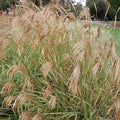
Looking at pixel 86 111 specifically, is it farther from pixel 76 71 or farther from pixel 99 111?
pixel 76 71

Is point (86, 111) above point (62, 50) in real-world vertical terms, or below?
below

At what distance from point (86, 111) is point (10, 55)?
1.67m

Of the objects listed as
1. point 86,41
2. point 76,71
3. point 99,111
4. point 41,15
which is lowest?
point 99,111

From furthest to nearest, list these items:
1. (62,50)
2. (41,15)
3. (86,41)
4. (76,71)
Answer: (62,50)
(41,15)
(86,41)
(76,71)

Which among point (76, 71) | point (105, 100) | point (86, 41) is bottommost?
point (105, 100)

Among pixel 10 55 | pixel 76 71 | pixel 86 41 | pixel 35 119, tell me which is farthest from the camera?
pixel 10 55

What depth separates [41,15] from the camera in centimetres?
188

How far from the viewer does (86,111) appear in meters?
1.61

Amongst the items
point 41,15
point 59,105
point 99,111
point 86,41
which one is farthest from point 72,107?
point 41,15

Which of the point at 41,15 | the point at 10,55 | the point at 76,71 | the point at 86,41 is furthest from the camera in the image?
the point at 10,55

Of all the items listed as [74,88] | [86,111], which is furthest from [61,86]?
[74,88]

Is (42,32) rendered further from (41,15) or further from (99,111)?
(99,111)

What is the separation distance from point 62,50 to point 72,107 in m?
0.79

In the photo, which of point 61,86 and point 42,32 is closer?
point 42,32
